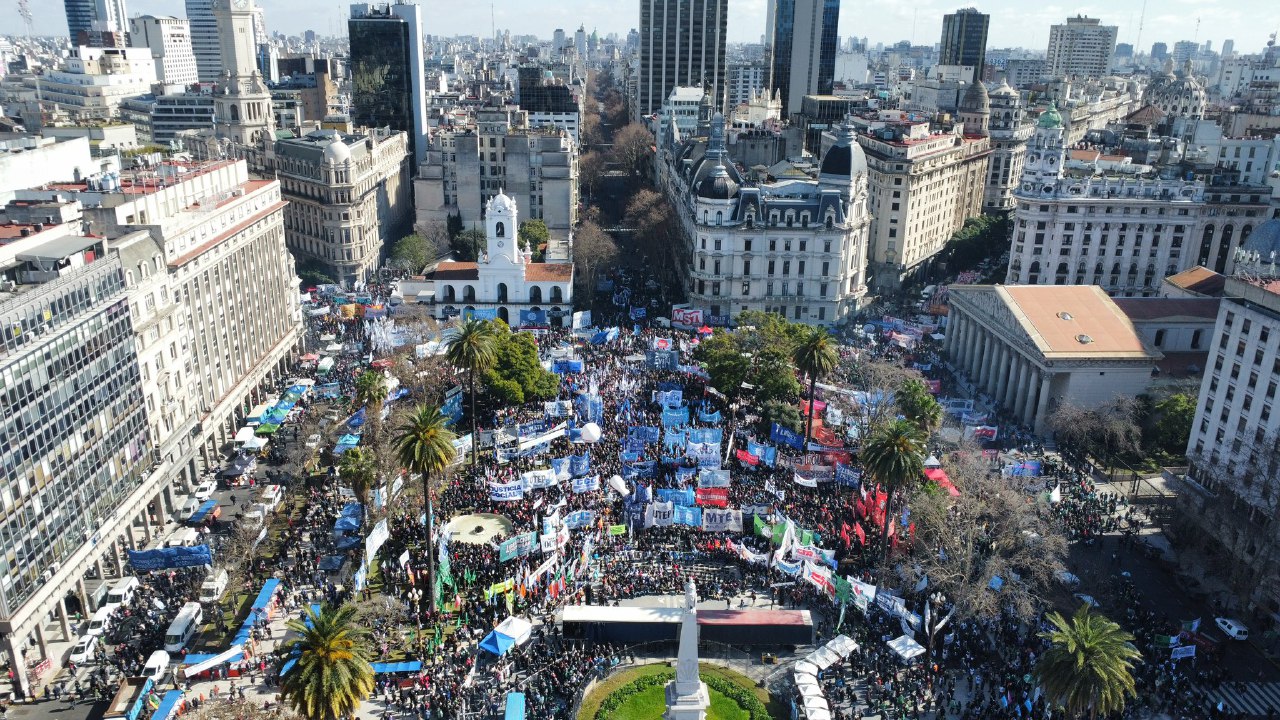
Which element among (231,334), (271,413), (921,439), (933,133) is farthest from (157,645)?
(933,133)

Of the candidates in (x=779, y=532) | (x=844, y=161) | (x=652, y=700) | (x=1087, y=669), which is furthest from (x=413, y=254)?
(x=1087, y=669)

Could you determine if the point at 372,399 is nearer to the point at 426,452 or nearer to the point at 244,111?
the point at 426,452

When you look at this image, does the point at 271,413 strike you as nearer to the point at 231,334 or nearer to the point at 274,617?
the point at 231,334

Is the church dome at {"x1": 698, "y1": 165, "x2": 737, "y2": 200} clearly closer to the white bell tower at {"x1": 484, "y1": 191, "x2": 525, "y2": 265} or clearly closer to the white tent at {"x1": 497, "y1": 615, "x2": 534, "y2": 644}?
the white bell tower at {"x1": 484, "y1": 191, "x2": 525, "y2": 265}

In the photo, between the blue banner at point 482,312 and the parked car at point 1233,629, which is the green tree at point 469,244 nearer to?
the blue banner at point 482,312

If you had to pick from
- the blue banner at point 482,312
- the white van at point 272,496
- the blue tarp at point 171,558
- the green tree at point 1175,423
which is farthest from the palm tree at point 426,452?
the green tree at point 1175,423

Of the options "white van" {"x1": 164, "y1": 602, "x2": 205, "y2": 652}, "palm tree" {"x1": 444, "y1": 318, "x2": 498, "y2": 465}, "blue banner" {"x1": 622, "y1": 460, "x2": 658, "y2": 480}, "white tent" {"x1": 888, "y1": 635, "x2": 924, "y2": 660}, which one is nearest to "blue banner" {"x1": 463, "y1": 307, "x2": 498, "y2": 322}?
"palm tree" {"x1": 444, "y1": 318, "x2": 498, "y2": 465}
